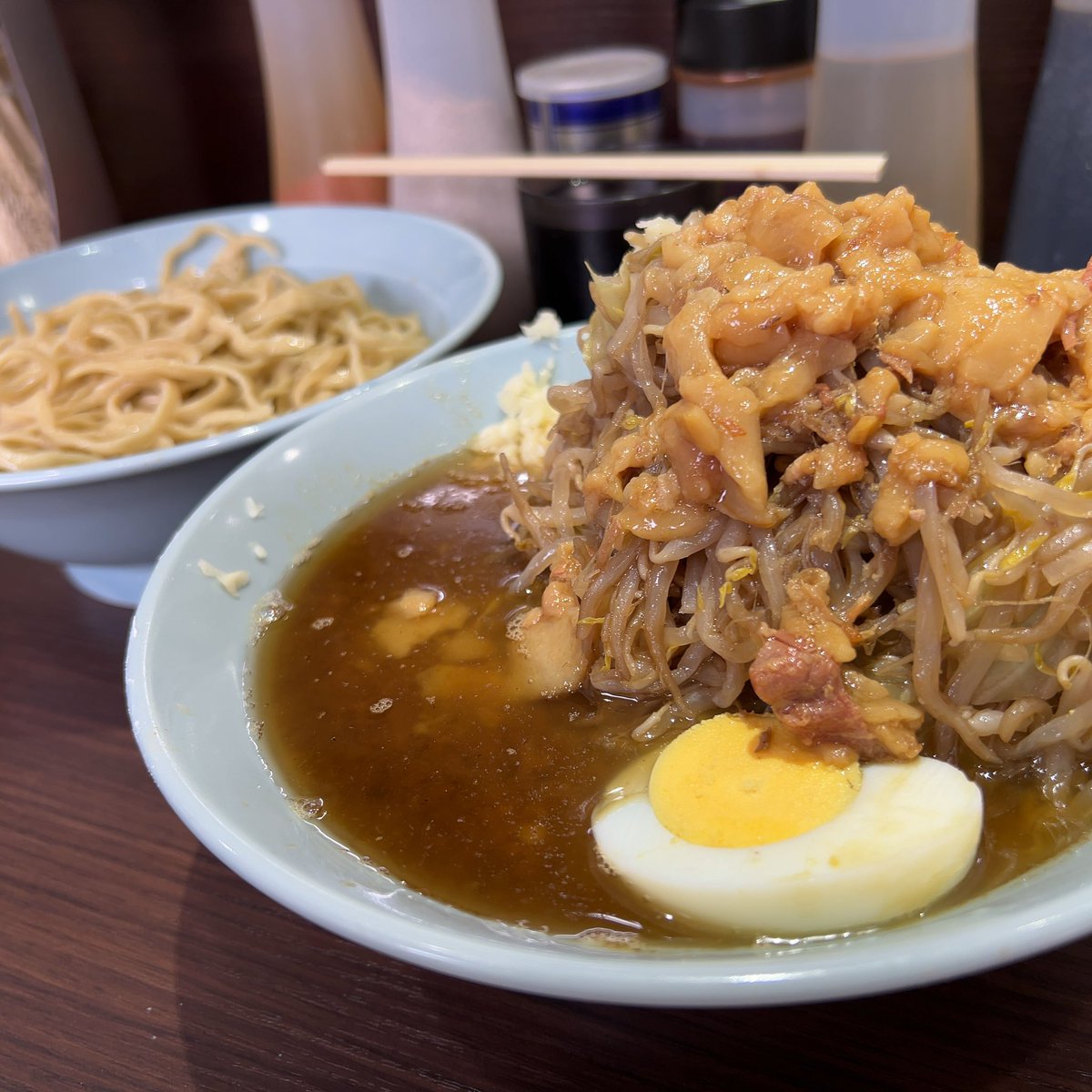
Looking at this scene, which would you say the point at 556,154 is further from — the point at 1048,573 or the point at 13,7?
the point at 13,7

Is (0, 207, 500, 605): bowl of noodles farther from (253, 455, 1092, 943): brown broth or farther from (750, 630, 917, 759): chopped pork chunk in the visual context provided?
(750, 630, 917, 759): chopped pork chunk

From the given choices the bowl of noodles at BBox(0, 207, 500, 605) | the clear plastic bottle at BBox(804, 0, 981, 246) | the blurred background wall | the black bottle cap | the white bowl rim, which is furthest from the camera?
the blurred background wall

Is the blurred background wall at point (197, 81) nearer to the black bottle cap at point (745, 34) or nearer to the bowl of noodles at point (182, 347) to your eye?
the black bottle cap at point (745, 34)

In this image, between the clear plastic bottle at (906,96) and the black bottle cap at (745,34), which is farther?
the black bottle cap at (745,34)

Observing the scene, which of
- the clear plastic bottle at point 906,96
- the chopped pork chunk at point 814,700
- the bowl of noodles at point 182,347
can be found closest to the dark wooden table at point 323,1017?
the chopped pork chunk at point 814,700

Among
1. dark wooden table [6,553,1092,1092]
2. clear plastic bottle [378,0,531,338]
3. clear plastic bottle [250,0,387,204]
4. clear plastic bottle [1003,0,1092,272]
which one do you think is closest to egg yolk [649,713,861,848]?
dark wooden table [6,553,1092,1092]

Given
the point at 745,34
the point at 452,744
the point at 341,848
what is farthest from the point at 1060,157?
the point at 341,848
